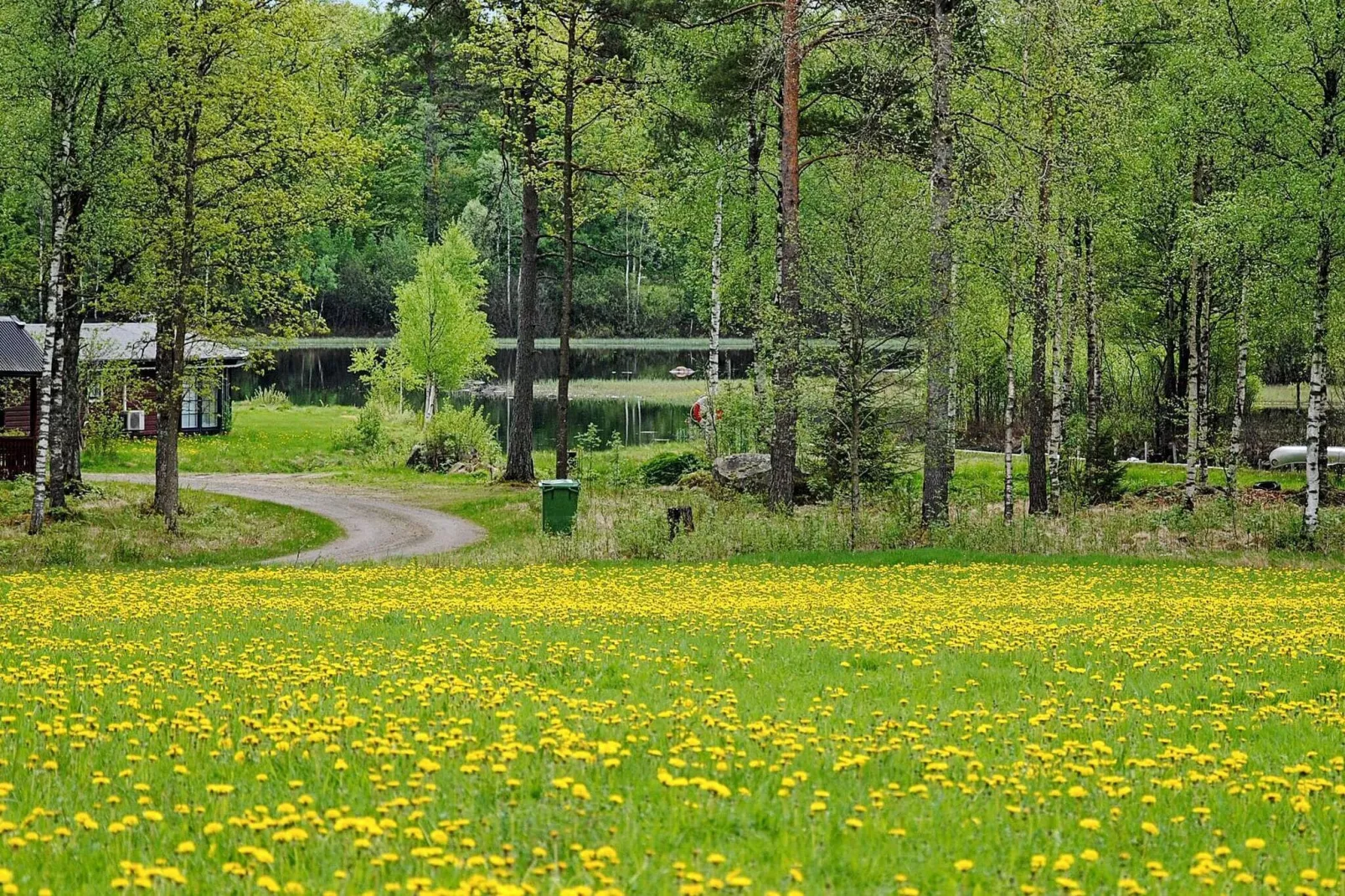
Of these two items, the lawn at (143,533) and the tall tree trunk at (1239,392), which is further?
the tall tree trunk at (1239,392)

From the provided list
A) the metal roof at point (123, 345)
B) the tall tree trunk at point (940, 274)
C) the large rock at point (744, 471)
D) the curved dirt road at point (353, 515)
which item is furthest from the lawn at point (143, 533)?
the tall tree trunk at point (940, 274)

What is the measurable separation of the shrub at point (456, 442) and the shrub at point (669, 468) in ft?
27.9

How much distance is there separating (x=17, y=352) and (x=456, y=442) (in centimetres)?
1397

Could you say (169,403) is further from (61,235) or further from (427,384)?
(427,384)

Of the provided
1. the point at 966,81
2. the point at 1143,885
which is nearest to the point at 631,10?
the point at 966,81

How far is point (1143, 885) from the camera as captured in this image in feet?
19.2

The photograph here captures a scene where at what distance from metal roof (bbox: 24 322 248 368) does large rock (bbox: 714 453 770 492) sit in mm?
16043

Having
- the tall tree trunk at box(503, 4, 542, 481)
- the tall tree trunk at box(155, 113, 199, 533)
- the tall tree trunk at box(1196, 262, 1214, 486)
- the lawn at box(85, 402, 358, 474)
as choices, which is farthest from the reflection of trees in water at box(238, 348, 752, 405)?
the tall tree trunk at box(1196, 262, 1214, 486)

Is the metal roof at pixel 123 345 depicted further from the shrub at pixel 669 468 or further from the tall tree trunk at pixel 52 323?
the tall tree trunk at pixel 52 323

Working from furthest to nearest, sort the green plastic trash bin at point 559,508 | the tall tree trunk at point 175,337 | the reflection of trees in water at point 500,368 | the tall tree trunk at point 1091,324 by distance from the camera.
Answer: the reflection of trees in water at point 500,368
the tall tree trunk at point 1091,324
the tall tree trunk at point 175,337
the green plastic trash bin at point 559,508

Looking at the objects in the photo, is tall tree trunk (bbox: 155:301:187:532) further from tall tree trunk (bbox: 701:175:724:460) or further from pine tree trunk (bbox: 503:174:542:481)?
tall tree trunk (bbox: 701:175:724:460)

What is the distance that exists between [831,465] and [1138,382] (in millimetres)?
27309

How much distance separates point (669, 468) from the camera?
39.2 m

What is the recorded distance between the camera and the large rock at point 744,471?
35.2 meters
